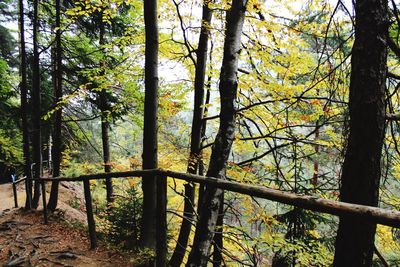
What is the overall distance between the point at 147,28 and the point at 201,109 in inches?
94.8

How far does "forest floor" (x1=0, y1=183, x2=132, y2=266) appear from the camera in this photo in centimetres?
443

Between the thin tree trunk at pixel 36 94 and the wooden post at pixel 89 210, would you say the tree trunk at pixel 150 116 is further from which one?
the thin tree trunk at pixel 36 94

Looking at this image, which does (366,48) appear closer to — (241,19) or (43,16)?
(241,19)

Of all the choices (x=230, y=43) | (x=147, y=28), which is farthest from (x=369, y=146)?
(x=147, y=28)

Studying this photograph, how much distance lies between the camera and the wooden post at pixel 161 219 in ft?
10.5

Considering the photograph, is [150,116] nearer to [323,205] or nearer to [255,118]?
[255,118]

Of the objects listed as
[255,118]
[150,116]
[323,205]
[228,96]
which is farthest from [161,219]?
[255,118]

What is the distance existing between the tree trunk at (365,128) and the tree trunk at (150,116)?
11.9 ft

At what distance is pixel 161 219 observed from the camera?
3.31 meters

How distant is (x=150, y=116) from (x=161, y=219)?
2.33 metres

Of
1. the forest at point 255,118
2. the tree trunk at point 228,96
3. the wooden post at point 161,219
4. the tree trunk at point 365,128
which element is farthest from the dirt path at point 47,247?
the tree trunk at point 365,128

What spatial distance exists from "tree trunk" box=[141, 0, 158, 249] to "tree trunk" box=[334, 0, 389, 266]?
3624 millimetres

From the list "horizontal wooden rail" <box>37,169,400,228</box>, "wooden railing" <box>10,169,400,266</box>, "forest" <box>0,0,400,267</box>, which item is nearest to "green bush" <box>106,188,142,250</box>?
"forest" <box>0,0,400,267</box>

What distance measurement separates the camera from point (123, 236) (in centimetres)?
577
